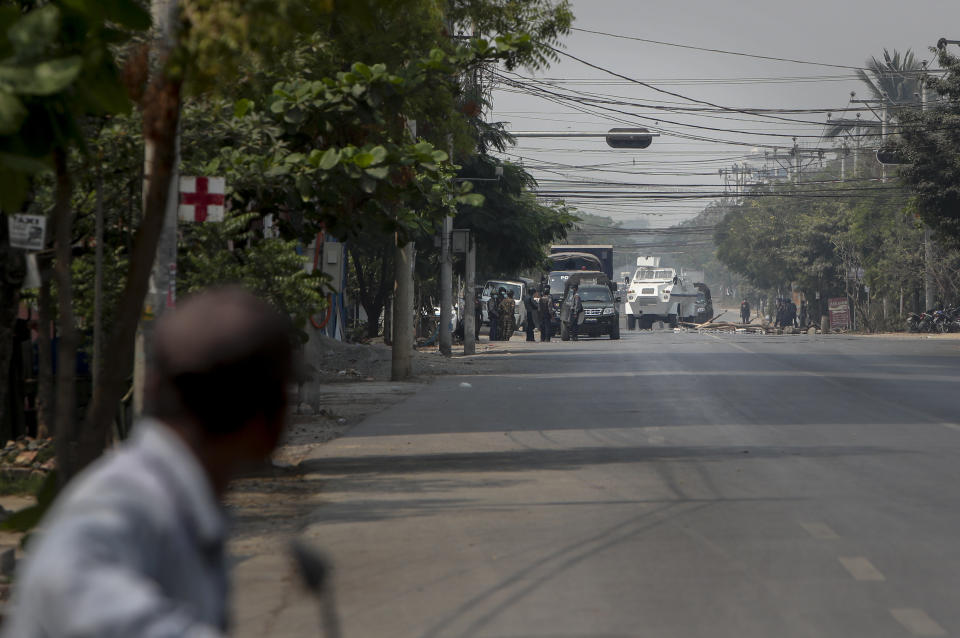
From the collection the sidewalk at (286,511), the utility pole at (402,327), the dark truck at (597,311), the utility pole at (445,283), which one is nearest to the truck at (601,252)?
the dark truck at (597,311)

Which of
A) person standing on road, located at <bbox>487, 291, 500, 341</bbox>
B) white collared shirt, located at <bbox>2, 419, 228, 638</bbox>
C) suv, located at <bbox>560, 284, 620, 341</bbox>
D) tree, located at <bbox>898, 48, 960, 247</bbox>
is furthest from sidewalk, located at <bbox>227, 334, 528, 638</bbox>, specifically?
suv, located at <bbox>560, 284, 620, 341</bbox>

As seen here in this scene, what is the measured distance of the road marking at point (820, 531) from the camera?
27.9ft

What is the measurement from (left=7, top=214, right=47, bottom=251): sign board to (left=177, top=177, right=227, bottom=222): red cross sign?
5.57 feet

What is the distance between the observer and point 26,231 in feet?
31.3

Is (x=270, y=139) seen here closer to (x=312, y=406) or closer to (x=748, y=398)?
(x=312, y=406)

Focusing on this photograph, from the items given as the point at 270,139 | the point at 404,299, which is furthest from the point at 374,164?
the point at 404,299

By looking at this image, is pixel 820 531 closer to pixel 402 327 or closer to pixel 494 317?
pixel 402 327

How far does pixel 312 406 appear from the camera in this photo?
18469 mm

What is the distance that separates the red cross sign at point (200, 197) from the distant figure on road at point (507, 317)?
132 ft

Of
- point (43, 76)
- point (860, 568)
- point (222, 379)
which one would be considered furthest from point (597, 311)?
point (222, 379)

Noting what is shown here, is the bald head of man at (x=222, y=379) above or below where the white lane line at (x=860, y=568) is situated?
above

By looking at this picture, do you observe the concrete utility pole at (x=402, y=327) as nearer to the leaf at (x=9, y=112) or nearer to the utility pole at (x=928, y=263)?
the leaf at (x=9, y=112)

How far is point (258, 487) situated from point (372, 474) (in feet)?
4.00

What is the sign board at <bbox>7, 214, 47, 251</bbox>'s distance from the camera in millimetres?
9398
